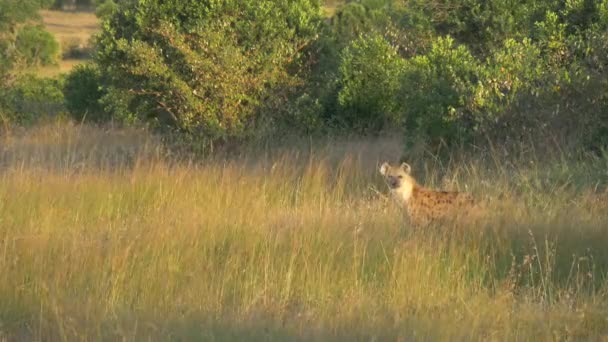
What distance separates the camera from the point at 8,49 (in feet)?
69.1

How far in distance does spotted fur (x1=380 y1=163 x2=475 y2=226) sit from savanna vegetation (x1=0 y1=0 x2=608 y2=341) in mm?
215

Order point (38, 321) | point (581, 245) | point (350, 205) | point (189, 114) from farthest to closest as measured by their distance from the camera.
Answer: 1. point (189, 114)
2. point (350, 205)
3. point (581, 245)
4. point (38, 321)

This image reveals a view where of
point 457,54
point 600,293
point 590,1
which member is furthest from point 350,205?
point 590,1

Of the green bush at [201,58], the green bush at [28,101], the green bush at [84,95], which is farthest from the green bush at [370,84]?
the green bush at [28,101]

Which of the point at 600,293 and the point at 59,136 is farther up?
the point at 600,293

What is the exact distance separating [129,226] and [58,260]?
84 centimetres

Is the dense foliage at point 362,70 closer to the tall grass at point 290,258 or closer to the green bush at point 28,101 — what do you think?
the tall grass at point 290,258

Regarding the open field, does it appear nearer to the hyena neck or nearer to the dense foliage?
the dense foliage

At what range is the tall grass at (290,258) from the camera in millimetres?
5051

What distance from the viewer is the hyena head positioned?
28.1 feet

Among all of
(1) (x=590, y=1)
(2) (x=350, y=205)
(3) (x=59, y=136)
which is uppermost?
(1) (x=590, y=1)

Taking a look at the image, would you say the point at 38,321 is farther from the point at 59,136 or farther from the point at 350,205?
the point at 59,136

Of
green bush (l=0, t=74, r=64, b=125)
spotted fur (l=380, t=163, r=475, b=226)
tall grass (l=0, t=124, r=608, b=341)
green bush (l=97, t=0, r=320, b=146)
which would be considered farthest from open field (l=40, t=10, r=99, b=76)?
spotted fur (l=380, t=163, r=475, b=226)

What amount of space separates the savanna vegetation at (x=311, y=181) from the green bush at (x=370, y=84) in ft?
0.12
